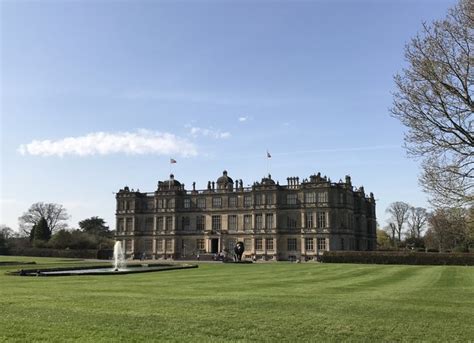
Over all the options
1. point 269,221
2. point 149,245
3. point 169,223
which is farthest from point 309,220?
point 149,245

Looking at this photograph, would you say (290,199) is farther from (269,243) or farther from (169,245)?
(169,245)

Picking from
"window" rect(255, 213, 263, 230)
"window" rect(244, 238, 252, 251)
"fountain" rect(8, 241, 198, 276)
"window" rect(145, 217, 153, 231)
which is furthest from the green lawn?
"window" rect(145, 217, 153, 231)

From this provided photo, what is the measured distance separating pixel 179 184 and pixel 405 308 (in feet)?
230

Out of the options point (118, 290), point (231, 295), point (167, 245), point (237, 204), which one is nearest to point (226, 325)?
point (231, 295)

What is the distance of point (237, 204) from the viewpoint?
75.1 metres

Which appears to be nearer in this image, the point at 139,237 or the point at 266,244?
the point at 266,244

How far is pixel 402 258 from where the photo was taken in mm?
49969

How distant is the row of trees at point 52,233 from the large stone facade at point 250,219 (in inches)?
339

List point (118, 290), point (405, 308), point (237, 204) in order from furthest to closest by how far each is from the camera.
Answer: point (237, 204) → point (118, 290) → point (405, 308)

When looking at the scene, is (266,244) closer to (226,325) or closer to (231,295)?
(231,295)

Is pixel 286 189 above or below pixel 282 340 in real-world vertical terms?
above

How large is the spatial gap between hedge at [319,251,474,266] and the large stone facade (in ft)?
45.5

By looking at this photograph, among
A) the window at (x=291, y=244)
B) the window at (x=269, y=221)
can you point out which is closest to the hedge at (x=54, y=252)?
the window at (x=269, y=221)

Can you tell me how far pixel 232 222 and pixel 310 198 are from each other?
44.1 feet
